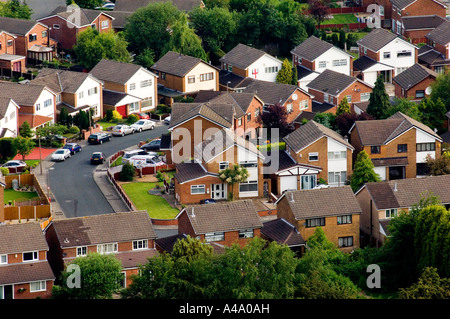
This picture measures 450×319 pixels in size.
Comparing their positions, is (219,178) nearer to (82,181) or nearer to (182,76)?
(82,181)

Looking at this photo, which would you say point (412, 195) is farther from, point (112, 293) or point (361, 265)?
point (112, 293)

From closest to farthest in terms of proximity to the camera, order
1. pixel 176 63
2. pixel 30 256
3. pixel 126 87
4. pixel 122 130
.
A: pixel 30 256, pixel 122 130, pixel 126 87, pixel 176 63

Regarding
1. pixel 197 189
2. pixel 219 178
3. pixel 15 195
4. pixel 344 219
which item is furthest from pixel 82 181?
pixel 344 219

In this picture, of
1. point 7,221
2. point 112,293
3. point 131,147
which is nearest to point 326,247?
point 112,293

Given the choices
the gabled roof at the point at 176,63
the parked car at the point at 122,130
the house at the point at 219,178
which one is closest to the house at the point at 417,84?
the gabled roof at the point at 176,63

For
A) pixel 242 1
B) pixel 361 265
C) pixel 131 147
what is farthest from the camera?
pixel 242 1

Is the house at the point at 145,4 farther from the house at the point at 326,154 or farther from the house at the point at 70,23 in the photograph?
the house at the point at 326,154
